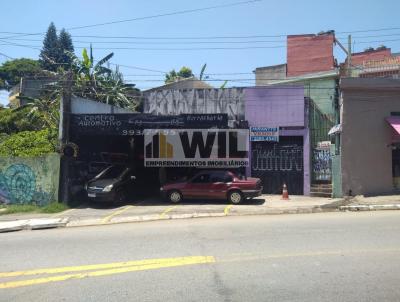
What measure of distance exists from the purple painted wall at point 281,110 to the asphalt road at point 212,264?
34.0 feet

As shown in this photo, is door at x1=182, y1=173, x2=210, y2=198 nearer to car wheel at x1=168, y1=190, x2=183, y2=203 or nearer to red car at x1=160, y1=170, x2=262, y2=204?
red car at x1=160, y1=170, x2=262, y2=204

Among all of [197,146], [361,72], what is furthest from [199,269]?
[361,72]

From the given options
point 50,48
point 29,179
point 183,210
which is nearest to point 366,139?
point 183,210

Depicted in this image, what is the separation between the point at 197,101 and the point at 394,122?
10.3 m

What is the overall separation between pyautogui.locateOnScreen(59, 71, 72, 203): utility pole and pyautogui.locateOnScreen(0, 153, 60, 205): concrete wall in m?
0.23

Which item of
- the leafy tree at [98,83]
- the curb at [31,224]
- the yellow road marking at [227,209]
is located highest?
the leafy tree at [98,83]

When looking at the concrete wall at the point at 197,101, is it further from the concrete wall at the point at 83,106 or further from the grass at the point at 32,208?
the grass at the point at 32,208

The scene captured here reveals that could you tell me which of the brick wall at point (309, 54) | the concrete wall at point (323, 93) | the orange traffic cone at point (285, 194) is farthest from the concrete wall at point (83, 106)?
the brick wall at point (309, 54)

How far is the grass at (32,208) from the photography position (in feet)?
61.6

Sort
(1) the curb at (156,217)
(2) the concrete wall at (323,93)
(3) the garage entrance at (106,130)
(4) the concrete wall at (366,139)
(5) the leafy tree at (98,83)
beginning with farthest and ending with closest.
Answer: (5) the leafy tree at (98,83), (2) the concrete wall at (323,93), (3) the garage entrance at (106,130), (4) the concrete wall at (366,139), (1) the curb at (156,217)

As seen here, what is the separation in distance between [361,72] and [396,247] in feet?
94.5

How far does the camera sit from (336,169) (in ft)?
67.4

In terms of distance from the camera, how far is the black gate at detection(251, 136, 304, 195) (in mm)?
22344

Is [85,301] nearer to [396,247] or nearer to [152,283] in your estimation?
[152,283]
